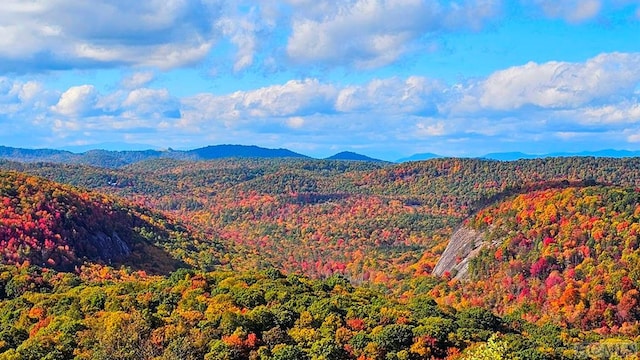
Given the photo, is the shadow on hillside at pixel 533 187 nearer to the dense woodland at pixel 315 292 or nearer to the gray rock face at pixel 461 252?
the dense woodland at pixel 315 292

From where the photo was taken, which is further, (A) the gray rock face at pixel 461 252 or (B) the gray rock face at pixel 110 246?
(B) the gray rock face at pixel 110 246

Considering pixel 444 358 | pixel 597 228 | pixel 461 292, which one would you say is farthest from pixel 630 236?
pixel 444 358

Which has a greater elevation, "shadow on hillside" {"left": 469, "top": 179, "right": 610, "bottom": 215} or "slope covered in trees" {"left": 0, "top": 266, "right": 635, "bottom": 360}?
"shadow on hillside" {"left": 469, "top": 179, "right": 610, "bottom": 215}

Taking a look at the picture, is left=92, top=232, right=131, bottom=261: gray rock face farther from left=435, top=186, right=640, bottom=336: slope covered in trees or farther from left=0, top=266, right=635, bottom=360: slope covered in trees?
left=435, top=186, right=640, bottom=336: slope covered in trees

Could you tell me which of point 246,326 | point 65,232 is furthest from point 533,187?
point 246,326

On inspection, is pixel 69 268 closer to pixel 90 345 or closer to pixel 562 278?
pixel 90 345

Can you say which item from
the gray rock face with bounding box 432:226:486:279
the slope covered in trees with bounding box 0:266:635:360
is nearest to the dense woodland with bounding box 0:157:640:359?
the slope covered in trees with bounding box 0:266:635:360

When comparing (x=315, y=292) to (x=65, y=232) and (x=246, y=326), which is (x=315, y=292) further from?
(x=65, y=232)

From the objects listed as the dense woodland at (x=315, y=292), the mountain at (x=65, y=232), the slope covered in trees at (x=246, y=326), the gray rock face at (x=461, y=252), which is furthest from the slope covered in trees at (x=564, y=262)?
the mountain at (x=65, y=232)
